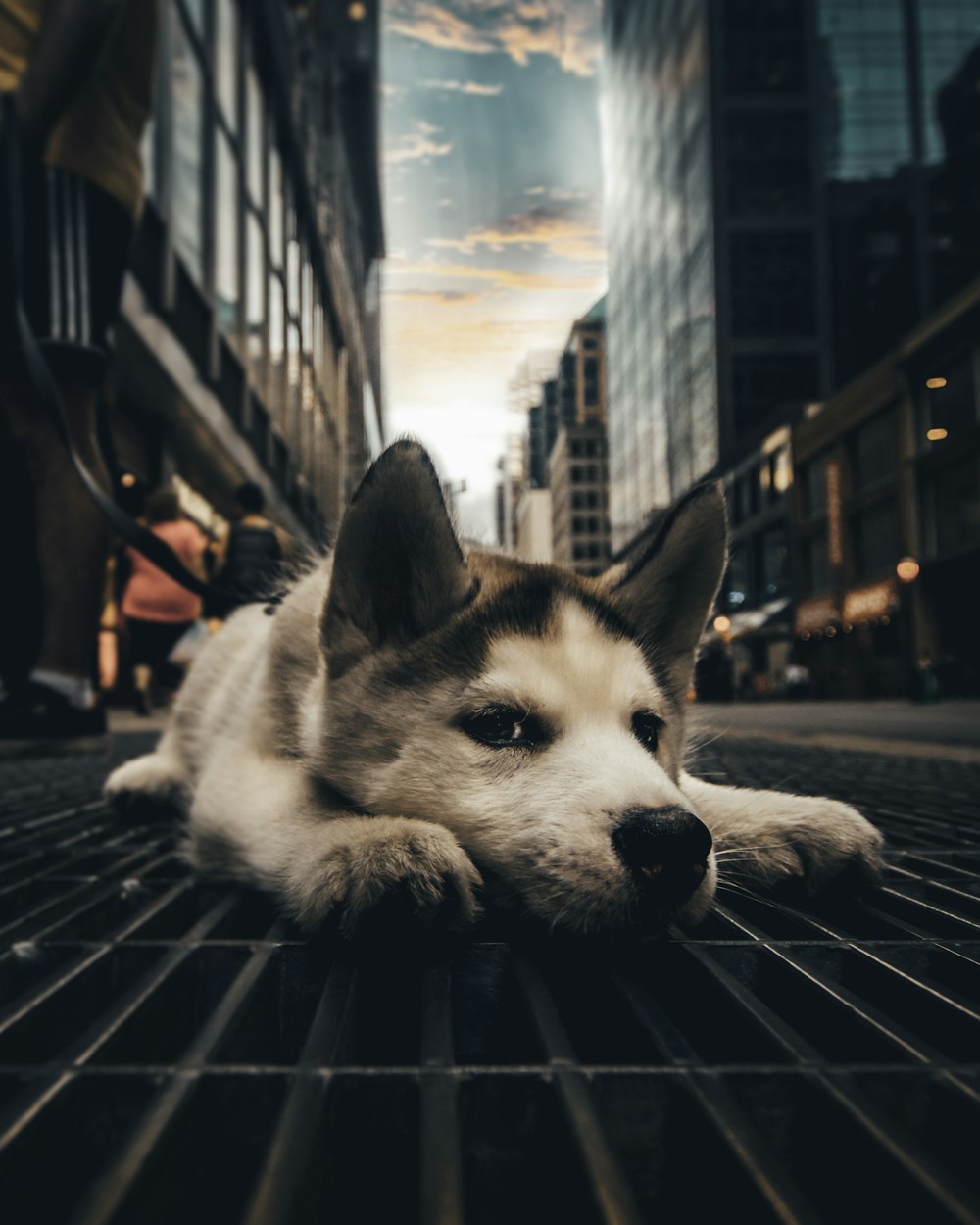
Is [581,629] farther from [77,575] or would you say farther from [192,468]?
[192,468]

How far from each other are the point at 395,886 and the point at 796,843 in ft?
2.74

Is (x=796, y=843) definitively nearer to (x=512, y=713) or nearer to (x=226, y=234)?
(x=512, y=713)

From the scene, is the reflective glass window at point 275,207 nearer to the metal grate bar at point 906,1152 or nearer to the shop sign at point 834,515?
the metal grate bar at point 906,1152

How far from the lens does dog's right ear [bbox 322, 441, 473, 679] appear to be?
1.78 meters

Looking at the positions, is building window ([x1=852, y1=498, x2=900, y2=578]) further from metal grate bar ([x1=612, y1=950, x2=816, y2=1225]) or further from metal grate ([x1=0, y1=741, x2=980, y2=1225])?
metal grate bar ([x1=612, y1=950, x2=816, y2=1225])

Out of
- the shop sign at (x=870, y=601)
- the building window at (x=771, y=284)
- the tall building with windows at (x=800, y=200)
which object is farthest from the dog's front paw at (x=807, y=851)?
the building window at (x=771, y=284)

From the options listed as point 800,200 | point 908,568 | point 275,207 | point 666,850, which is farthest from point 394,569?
point 800,200

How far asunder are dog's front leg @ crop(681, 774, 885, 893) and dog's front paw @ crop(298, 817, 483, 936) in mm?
559

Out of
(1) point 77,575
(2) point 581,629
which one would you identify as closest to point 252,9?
(1) point 77,575

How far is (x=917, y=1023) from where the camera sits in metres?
1.11

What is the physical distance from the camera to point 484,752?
164 cm

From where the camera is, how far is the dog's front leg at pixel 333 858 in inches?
51.9

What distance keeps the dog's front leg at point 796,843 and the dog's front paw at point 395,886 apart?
1.83 ft

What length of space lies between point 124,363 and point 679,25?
222 ft
